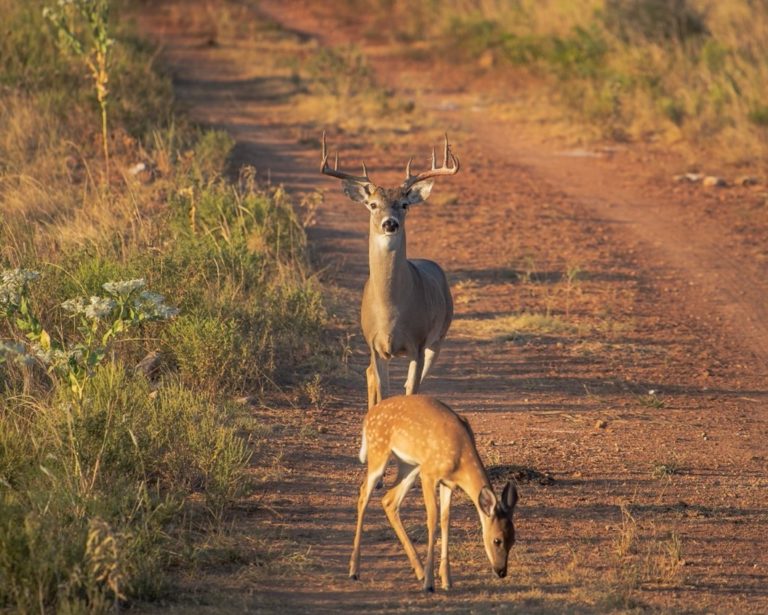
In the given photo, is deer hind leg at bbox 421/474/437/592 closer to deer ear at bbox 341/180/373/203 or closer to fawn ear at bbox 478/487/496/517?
fawn ear at bbox 478/487/496/517

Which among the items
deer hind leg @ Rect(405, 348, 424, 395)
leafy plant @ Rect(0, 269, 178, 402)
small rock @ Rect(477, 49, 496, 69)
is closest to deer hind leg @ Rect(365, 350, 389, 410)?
deer hind leg @ Rect(405, 348, 424, 395)

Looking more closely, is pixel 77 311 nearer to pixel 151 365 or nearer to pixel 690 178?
pixel 151 365

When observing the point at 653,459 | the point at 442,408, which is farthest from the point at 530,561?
the point at 653,459

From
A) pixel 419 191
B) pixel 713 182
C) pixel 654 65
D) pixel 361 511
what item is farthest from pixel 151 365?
pixel 654 65

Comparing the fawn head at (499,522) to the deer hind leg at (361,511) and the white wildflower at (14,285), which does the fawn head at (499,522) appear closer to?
the deer hind leg at (361,511)

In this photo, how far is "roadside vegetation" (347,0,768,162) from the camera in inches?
688

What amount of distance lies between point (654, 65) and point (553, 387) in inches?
436

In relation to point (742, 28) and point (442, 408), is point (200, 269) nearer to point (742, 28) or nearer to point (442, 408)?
point (442, 408)

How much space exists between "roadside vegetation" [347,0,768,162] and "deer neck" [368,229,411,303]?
9751 millimetres

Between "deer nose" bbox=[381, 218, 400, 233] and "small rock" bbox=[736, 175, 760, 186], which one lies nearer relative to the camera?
"deer nose" bbox=[381, 218, 400, 233]

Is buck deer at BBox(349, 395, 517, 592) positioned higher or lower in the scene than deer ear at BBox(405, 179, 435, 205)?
lower

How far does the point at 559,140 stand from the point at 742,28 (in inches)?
137

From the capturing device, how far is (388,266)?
815 centimetres

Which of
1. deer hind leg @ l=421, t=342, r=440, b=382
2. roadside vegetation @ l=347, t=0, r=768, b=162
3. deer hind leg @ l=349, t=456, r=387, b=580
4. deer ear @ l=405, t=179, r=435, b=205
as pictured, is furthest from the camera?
roadside vegetation @ l=347, t=0, r=768, b=162
